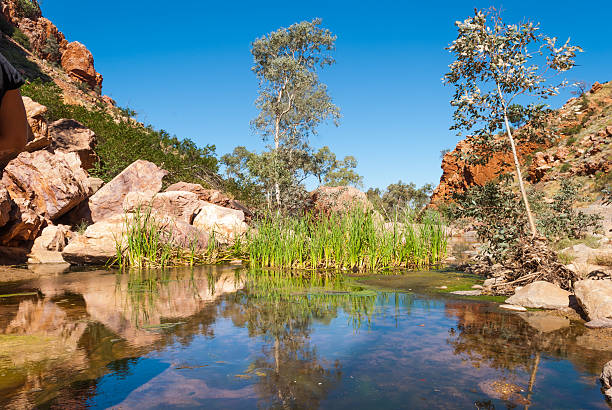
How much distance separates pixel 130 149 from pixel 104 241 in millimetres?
9439

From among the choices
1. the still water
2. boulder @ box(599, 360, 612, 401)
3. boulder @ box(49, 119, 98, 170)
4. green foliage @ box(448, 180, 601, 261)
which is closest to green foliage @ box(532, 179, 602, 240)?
green foliage @ box(448, 180, 601, 261)

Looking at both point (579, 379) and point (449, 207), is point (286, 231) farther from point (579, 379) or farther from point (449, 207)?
point (579, 379)

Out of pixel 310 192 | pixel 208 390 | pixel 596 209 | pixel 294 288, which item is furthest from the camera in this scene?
pixel 310 192

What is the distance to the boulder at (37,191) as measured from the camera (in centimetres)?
1009

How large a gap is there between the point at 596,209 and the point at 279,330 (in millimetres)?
19851

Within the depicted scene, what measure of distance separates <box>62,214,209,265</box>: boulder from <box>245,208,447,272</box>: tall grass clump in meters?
2.23

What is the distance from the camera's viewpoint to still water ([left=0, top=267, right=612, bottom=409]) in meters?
2.42

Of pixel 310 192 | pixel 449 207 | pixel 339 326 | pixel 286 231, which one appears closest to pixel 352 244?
pixel 286 231

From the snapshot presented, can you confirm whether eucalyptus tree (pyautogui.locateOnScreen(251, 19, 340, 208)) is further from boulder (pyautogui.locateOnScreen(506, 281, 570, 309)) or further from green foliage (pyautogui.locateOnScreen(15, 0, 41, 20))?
green foliage (pyautogui.locateOnScreen(15, 0, 41, 20))

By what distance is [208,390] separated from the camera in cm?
252

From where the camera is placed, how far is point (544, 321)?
4.22 metres

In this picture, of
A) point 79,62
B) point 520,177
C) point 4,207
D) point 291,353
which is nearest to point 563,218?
point 520,177

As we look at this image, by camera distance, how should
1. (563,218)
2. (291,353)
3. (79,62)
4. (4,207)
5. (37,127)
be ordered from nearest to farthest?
(291,353) → (563,218) → (4,207) → (37,127) → (79,62)

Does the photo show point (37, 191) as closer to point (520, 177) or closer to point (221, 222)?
point (221, 222)
